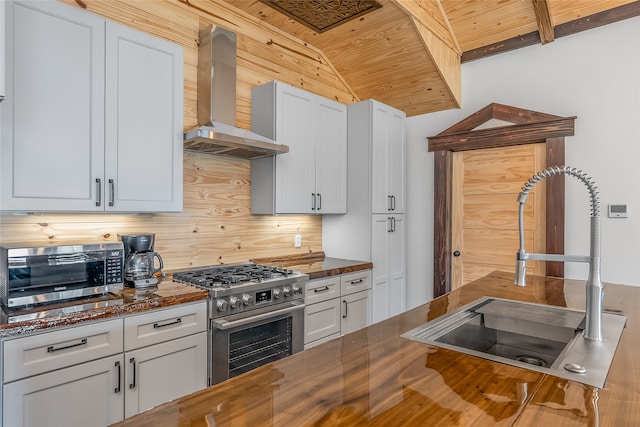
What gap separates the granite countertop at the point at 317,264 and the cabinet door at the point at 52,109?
61.6 inches

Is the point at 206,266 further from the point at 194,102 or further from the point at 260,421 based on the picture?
the point at 260,421

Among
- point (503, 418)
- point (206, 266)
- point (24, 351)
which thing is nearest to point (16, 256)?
point (24, 351)

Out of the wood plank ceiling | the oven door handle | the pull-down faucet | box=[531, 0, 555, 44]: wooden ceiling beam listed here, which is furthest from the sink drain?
box=[531, 0, 555, 44]: wooden ceiling beam

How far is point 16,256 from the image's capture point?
5.42 feet

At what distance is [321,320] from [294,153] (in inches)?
54.9

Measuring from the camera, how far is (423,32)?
3.24 meters

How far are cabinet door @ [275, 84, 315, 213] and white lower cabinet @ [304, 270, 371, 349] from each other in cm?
69

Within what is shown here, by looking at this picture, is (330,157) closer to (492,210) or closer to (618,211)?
(492,210)

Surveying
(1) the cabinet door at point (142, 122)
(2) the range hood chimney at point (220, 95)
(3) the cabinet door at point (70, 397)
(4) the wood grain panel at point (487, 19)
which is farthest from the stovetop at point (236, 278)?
(4) the wood grain panel at point (487, 19)

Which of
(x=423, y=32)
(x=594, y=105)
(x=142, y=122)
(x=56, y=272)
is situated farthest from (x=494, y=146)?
(x=56, y=272)

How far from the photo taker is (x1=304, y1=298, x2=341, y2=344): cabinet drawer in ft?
9.24

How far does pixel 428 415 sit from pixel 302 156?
260 cm

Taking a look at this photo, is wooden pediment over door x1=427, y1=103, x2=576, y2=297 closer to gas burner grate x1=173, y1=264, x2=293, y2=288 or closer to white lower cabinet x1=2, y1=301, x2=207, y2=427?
gas burner grate x1=173, y1=264, x2=293, y2=288

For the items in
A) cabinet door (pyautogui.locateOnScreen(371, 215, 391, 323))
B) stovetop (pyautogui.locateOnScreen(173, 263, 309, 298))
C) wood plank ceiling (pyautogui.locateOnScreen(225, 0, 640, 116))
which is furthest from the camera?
cabinet door (pyautogui.locateOnScreen(371, 215, 391, 323))
